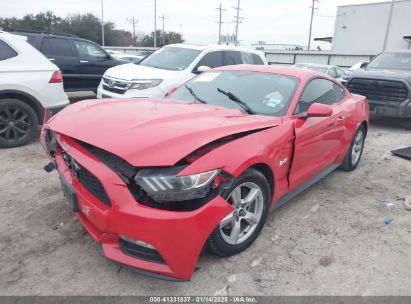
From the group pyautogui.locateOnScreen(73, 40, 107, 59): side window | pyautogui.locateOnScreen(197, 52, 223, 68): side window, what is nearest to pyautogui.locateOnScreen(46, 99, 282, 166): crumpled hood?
pyautogui.locateOnScreen(197, 52, 223, 68): side window

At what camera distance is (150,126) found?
2781 mm

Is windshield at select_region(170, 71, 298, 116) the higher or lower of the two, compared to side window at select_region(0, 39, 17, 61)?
lower

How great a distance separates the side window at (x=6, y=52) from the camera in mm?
5523

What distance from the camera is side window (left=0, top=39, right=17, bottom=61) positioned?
18.1 feet

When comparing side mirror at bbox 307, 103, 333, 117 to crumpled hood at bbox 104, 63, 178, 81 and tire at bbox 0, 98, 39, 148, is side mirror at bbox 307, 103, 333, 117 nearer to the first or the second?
crumpled hood at bbox 104, 63, 178, 81

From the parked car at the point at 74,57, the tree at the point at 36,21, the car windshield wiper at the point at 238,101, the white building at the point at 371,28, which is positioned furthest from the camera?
the tree at the point at 36,21

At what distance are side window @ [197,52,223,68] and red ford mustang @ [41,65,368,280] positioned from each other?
399cm

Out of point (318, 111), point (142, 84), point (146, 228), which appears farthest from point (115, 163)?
point (142, 84)

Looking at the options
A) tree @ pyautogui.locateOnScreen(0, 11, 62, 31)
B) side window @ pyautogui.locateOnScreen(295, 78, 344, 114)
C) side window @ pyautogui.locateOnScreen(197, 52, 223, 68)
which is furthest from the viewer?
tree @ pyautogui.locateOnScreen(0, 11, 62, 31)

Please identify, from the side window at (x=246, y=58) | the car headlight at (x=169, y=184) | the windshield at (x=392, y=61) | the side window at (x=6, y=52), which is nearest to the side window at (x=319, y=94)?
the car headlight at (x=169, y=184)

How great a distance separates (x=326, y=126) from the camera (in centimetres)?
409

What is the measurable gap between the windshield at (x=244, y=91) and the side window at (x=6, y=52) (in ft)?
9.87

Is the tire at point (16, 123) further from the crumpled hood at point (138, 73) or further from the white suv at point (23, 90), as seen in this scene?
the crumpled hood at point (138, 73)

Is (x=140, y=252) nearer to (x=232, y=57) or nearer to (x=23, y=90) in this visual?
(x=23, y=90)
